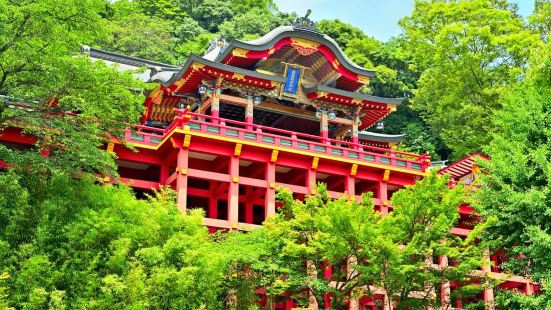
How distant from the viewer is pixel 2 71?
691 inches

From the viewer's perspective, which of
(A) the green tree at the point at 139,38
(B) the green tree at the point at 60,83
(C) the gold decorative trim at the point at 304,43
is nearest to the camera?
(B) the green tree at the point at 60,83

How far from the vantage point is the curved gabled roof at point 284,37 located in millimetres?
26078

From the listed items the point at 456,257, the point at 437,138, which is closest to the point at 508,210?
the point at 456,257

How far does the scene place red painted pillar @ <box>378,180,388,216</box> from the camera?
26630 mm

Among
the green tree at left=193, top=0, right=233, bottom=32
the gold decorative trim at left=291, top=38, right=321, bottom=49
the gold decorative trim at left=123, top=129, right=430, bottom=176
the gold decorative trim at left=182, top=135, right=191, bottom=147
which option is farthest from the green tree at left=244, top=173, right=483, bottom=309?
the green tree at left=193, top=0, right=233, bottom=32

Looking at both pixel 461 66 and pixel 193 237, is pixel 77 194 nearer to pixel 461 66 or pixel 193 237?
pixel 193 237

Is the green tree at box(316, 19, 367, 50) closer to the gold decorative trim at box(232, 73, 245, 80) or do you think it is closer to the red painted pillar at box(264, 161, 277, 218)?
the gold decorative trim at box(232, 73, 245, 80)

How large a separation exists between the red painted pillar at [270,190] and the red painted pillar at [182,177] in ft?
10.2

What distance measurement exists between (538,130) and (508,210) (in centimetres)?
275

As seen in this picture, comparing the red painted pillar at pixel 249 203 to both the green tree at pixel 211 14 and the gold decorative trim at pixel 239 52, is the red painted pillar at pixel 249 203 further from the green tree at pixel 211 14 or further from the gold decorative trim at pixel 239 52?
the green tree at pixel 211 14

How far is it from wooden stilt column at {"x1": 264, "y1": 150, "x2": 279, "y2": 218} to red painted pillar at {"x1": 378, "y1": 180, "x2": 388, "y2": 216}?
474cm

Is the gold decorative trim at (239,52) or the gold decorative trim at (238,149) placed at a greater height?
the gold decorative trim at (239,52)

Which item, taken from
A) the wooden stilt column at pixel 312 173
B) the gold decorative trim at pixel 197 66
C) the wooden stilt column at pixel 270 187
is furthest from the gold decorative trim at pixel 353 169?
the gold decorative trim at pixel 197 66

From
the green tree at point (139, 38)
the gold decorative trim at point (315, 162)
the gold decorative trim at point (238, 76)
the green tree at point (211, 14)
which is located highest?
the green tree at point (211, 14)
